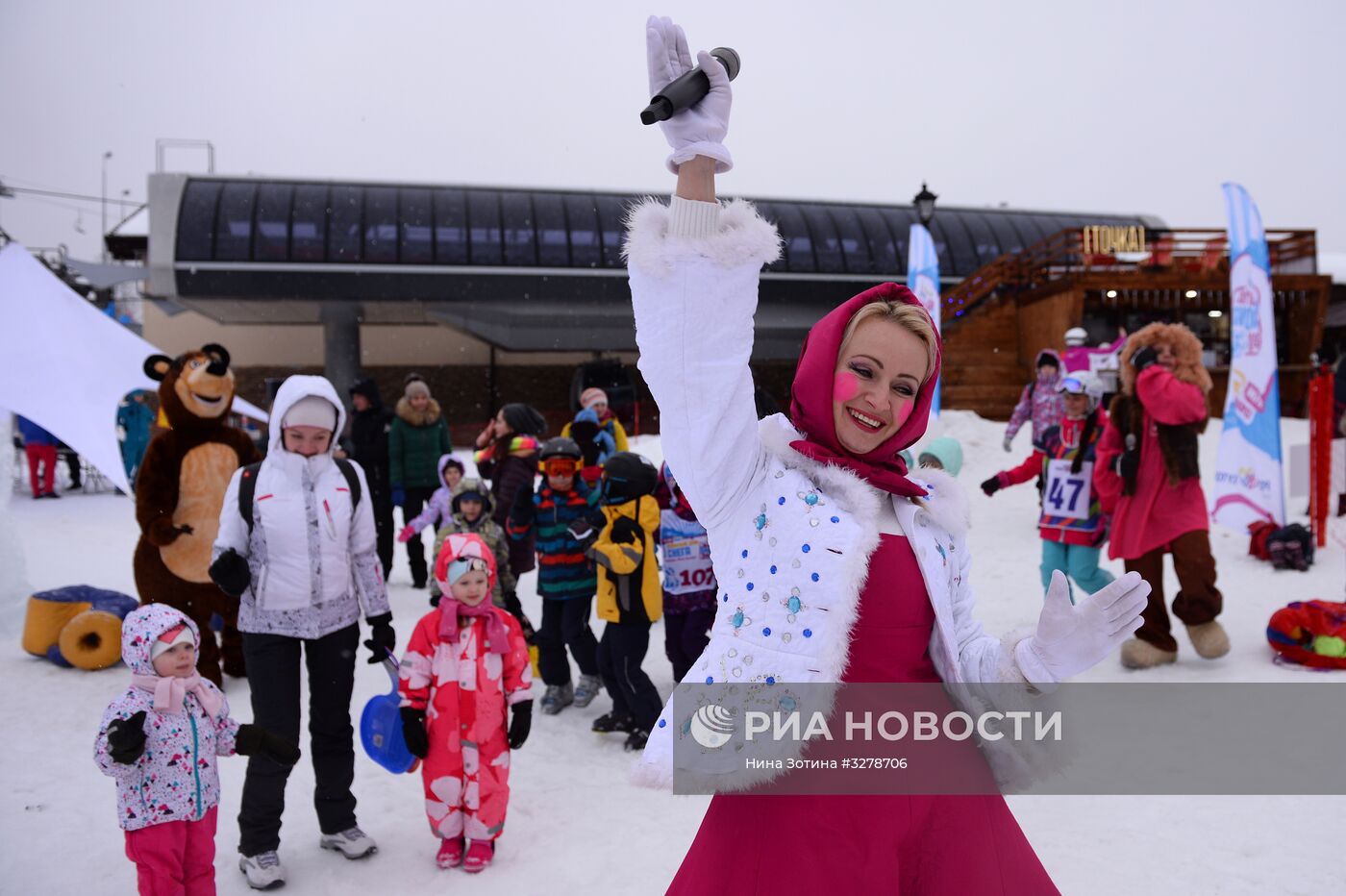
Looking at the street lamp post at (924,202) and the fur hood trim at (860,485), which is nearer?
the fur hood trim at (860,485)

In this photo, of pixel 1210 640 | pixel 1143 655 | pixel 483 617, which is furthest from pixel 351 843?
pixel 1210 640

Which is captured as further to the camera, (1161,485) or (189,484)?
(1161,485)

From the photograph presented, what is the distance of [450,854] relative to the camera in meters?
3.75

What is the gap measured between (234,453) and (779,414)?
4.67 metres

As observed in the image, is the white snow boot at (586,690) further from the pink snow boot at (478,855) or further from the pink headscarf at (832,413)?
the pink headscarf at (832,413)

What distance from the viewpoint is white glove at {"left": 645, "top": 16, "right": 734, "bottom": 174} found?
164 cm

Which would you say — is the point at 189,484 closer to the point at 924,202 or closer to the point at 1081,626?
the point at 1081,626

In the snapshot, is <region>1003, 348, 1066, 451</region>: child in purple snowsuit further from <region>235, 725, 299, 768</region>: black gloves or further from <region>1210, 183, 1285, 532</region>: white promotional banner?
<region>235, 725, 299, 768</region>: black gloves

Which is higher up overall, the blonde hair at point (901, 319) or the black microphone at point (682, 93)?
the black microphone at point (682, 93)

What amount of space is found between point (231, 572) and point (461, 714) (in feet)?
3.33

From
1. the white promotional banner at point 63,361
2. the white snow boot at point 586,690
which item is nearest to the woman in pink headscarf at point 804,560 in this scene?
the white snow boot at point 586,690

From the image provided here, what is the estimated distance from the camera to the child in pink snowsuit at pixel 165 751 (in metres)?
2.94

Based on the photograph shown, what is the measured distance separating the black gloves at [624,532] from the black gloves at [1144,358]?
319cm

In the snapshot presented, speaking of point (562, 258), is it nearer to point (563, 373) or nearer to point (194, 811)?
point (563, 373)
